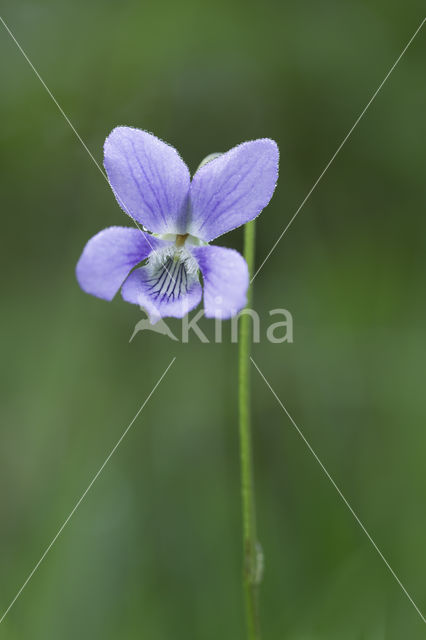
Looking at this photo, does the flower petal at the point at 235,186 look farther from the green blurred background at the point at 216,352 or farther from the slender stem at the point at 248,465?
the green blurred background at the point at 216,352

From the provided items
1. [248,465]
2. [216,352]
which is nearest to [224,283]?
[248,465]

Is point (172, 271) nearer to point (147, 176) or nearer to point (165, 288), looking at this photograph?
point (165, 288)

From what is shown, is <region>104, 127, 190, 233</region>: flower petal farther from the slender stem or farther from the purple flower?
the slender stem

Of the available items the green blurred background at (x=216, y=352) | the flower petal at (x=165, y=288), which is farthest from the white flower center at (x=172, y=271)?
the green blurred background at (x=216, y=352)

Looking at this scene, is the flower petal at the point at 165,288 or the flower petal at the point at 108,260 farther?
the flower petal at the point at 165,288

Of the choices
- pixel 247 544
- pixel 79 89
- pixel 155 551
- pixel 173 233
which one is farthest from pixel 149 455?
pixel 79 89

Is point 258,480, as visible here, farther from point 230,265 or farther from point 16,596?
point 230,265

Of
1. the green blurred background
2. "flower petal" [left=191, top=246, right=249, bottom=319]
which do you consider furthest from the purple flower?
the green blurred background
